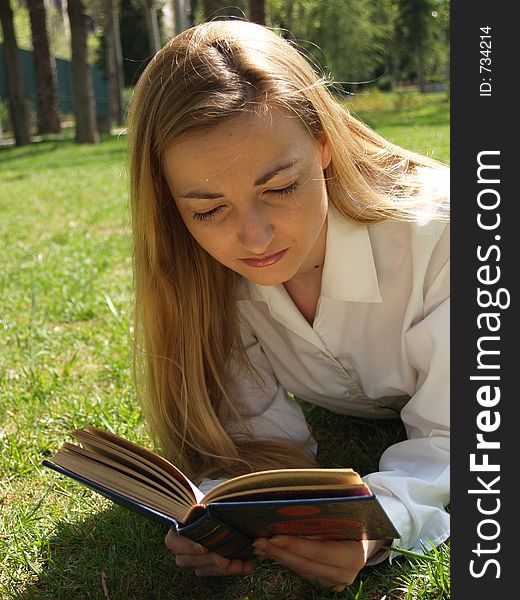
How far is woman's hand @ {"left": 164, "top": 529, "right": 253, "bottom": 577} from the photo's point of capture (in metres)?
1.86

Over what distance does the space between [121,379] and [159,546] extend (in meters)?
1.23

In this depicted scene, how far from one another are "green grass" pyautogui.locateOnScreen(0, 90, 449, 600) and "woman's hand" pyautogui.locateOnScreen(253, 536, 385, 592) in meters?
0.04

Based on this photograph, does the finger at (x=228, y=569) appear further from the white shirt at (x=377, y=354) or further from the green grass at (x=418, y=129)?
the green grass at (x=418, y=129)

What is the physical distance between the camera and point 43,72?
1962 cm

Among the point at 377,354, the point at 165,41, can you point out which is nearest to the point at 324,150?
the point at 377,354

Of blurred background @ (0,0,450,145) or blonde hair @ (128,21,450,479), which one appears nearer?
blonde hair @ (128,21,450,479)

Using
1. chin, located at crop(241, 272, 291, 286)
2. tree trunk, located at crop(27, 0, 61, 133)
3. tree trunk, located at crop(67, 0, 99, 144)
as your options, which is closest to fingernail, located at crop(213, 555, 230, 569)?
chin, located at crop(241, 272, 291, 286)

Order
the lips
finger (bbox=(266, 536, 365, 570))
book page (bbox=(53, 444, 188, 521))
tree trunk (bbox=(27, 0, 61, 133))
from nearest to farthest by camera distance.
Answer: book page (bbox=(53, 444, 188, 521)) → finger (bbox=(266, 536, 365, 570)) → the lips → tree trunk (bbox=(27, 0, 61, 133))

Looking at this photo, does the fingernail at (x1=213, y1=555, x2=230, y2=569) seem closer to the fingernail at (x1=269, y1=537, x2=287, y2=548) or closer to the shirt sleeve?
the fingernail at (x1=269, y1=537, x2=287, y2=548)

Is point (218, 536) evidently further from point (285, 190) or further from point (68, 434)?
point (68, 434)

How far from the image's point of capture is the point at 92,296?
14.1 feet

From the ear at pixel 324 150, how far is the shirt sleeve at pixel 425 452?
0.39 meters

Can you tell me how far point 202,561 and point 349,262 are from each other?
32.5 inches

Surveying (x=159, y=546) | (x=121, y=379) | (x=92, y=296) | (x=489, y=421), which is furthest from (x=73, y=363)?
(x=489, y=421)
